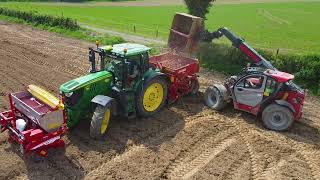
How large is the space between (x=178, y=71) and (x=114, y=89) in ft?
9.20

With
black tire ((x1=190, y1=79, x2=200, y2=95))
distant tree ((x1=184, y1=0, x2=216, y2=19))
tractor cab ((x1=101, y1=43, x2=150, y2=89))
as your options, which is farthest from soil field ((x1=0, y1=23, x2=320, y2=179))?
distant tree ((x1=184, y1=0, x2=216, y2=19))

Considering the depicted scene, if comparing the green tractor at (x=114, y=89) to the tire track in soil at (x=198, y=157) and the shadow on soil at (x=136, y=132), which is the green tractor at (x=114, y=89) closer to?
the shadow on soil at (x=136, y=132)

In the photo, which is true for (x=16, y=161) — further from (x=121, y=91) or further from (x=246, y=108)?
(x=246, y=108)

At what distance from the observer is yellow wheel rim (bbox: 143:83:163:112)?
12.2m

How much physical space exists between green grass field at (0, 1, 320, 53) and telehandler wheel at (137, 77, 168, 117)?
568 inches

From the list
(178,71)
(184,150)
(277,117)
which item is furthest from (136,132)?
(277,117)

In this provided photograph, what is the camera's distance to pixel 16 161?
9.58m

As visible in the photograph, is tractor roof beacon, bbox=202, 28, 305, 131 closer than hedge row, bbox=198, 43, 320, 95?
Yes

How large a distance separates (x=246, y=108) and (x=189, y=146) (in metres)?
2.97

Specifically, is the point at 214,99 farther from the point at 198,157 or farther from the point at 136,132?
the point at 198,157

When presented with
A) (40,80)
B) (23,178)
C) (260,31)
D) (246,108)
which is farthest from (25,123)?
(260,31)

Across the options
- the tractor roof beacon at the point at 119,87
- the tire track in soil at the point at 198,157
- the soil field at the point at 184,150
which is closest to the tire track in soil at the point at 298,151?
the soil field at the point at 184,150

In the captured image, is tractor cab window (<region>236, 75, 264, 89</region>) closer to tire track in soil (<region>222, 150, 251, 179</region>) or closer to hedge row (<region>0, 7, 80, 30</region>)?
tire track in soil (<region>222, 150, 251, 179</region>)

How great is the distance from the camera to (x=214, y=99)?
531 inches
